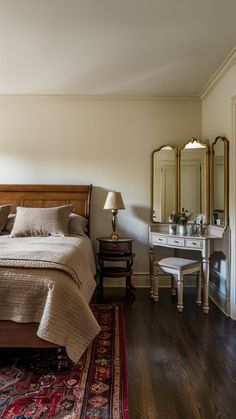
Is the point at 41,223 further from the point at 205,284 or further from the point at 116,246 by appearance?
the point at 205,284

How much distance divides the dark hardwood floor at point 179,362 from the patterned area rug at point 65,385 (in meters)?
0.11

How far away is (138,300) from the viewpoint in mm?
3701

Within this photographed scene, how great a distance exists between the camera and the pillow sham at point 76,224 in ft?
12.5

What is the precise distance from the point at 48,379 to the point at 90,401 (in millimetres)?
375

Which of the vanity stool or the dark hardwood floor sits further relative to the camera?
the vanity stool

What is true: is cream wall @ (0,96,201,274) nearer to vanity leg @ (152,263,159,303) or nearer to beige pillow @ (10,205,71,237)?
vanity leg @ (152,263,159,303)

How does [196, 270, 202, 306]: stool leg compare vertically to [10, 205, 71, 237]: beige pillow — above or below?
below

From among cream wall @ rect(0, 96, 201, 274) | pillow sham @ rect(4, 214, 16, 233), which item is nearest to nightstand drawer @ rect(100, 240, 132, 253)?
cream wall @ rect(0, 96, 201, 274)

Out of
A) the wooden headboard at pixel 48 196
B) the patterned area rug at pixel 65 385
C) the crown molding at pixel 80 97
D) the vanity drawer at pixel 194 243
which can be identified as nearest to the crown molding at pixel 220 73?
the crown molding at pixel 80 97

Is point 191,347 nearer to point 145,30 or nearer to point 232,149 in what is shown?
point 232,149

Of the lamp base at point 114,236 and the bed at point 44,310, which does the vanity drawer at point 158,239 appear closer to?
the lamp base at point 114,236

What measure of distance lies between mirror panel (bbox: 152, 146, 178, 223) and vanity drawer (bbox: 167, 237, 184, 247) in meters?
0.59

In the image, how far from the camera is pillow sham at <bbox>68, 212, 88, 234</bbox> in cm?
382

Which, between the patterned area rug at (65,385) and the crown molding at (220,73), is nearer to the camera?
the patterned area rug at (65,385)
